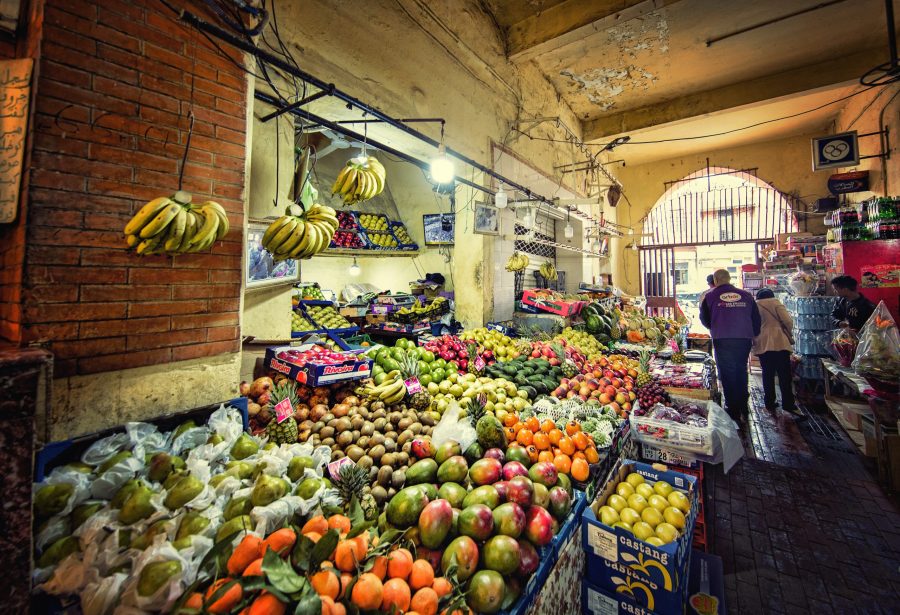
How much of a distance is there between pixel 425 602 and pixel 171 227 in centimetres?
220

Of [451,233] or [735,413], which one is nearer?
[735,413]

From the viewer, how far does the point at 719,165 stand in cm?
1074

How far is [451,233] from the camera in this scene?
27.0ft

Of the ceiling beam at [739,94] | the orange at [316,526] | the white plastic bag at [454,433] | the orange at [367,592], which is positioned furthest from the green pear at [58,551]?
the ceiling beam at [739,94]

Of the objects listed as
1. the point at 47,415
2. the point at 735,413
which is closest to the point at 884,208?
the point at 735,413

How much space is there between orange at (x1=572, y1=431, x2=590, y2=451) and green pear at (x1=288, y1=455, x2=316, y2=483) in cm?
170

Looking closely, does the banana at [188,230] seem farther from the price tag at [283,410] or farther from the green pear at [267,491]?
the green pear at [267,491]

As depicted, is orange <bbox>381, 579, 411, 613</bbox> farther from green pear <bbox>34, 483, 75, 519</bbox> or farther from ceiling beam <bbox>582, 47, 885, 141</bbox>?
ceiling beam <bbox>582, 47, 885, 141</bbox>

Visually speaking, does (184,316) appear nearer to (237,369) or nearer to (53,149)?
(237,369)

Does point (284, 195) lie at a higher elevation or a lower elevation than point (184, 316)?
higher

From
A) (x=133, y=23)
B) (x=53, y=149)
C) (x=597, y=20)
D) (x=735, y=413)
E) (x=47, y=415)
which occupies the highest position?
(x=597, y=20)

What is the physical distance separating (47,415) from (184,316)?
92cm

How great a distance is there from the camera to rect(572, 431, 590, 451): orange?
242 cm

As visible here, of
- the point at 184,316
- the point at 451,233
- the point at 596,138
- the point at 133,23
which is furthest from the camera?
the point at 596,138
